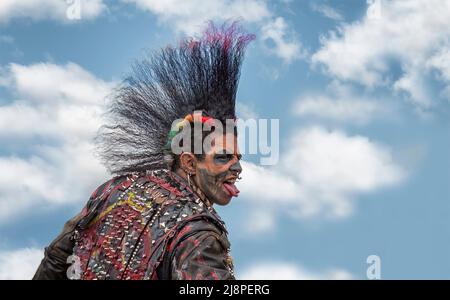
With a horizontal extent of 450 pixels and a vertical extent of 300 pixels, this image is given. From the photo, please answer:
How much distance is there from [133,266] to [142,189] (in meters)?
0.65

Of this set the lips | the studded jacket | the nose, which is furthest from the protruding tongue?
the studded jacket

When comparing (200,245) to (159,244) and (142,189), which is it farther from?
(142,189)

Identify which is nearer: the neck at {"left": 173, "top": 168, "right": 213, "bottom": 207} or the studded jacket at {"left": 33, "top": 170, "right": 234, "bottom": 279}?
the studded jacket at {"left": 33, "top": 170, "right": 234, "bottom": 279}

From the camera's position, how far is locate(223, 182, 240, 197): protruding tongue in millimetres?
6145

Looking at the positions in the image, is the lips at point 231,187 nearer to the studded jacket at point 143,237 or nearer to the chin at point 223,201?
the chin at point 223,201

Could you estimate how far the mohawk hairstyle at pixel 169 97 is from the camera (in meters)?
6.43

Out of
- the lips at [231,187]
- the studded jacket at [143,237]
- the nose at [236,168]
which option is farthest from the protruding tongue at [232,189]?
the studded jacket at [143,237]

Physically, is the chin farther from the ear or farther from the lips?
the ear

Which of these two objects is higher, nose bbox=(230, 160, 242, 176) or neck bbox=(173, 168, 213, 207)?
nose bbox=(230, 160, 242, 176)

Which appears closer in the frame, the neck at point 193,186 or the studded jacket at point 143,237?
the studded jacket at point 143,237
